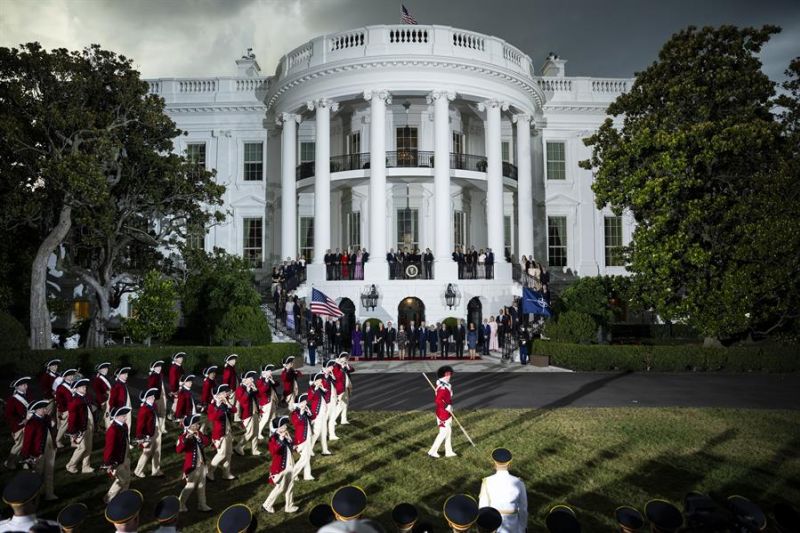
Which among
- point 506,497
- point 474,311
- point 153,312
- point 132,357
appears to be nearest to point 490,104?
point 474,311

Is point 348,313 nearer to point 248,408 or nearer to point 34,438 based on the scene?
point 248,408

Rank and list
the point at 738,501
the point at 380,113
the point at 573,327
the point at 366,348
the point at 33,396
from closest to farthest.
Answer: the point at 738,501, the point at 33,396, the point at 573,327, the point at 366,348, the point at 380,113

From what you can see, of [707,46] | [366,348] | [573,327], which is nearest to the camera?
[707,46]

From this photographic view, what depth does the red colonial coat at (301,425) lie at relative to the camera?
8281mm

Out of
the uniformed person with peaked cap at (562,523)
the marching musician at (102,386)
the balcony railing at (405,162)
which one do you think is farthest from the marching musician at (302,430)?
the balcony railing at (405,162)

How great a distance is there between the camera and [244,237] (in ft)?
106

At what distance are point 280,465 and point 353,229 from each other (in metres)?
23.7

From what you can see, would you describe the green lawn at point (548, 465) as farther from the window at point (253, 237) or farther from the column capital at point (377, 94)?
the window at point (253, 237)

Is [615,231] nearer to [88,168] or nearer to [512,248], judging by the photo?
[512,248]

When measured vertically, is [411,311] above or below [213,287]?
below

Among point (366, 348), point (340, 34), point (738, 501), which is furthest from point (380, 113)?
point (738, 501)

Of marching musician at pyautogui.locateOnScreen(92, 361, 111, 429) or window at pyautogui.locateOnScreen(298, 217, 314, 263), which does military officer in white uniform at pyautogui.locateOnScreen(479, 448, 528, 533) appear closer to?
marching musician at pyautogui.locateOnScreen(92, 361, 111, 429)

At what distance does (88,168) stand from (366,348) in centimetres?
1165

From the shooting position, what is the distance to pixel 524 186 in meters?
28.8
